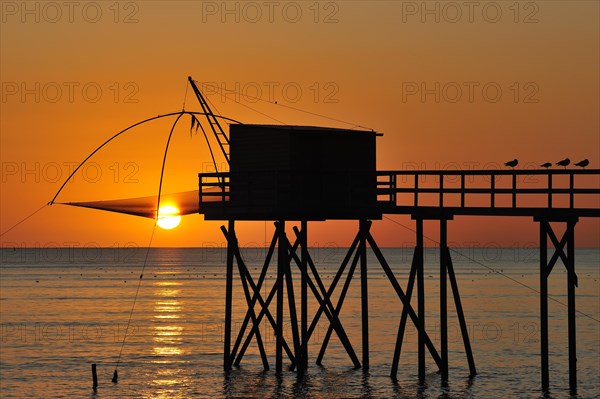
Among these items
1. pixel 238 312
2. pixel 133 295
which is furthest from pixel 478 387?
pixel 133 295

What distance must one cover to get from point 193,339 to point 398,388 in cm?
2480

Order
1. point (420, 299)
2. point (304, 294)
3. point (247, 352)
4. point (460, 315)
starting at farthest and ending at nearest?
point (247, 352), point (304, 294), point (460, 315), point (420, 299)

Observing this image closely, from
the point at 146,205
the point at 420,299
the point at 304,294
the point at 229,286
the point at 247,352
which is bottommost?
the point at 247,352

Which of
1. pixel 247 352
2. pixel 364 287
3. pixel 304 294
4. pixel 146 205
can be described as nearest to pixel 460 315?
pixel 364 287

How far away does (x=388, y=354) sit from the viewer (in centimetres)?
5225

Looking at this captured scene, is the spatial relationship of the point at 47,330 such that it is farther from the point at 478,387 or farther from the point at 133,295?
the point at 133,295

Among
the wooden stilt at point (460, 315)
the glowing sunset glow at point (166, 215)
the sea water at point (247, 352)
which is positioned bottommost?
the sea water at point (247, 352)

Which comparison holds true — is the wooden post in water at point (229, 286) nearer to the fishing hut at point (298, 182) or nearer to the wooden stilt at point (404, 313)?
the fishing hut at point (298, 182)

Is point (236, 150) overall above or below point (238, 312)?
above

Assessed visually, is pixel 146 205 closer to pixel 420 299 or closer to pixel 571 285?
pixel 420 299

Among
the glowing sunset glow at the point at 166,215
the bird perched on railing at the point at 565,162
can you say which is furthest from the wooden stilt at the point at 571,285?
the glowing sunset glow at the point at 166,215

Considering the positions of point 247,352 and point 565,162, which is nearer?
point 565,162

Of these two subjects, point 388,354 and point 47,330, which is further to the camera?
point 47,330

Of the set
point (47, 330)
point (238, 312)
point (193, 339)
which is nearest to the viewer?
point (193, 339)
